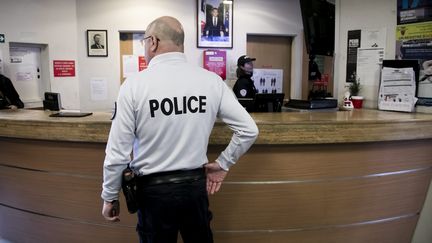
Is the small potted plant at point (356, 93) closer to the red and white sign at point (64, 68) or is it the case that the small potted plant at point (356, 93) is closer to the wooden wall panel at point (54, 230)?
the wooden wall panel at point (54, 230)

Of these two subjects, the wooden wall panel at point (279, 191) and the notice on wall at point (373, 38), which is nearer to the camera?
the wooden wall panel at point (279, 191)

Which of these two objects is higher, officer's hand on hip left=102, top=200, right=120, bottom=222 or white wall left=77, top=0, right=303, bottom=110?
white wall left=77, top=0, right=303, bottom=110

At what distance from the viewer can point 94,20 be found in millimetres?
4996

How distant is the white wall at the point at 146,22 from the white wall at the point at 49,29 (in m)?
0.11

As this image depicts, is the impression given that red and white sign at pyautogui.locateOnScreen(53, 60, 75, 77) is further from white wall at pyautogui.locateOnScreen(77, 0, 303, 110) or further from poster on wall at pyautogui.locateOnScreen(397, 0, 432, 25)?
poster on wall at pyautogui.locateOnScreen(397, 0, 432, 25)

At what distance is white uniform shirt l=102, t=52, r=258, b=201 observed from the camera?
145cm

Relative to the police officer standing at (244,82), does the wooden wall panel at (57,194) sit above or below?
below

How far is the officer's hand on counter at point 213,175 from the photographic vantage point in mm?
1698

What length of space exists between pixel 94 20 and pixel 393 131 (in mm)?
4167

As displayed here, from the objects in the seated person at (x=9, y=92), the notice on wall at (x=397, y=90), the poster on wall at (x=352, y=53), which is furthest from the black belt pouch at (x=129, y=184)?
the seated person at (x=9, y=92)

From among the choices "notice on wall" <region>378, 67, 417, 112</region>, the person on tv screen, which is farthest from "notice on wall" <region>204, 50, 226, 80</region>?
"notice on wall" <region>378, 67, 417, 112</region>

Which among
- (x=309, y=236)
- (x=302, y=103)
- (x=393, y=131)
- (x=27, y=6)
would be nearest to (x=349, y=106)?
(x=302, y=103)

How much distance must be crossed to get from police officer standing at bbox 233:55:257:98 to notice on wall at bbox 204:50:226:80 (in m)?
0.46

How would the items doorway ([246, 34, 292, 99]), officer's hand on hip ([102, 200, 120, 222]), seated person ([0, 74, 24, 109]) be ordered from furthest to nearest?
1. doorway ([246, 34, 292, 99])
2. seated person ([0, 74, 24, 109])
3. officer's hand on hip ([102, 200, 120, 222])
